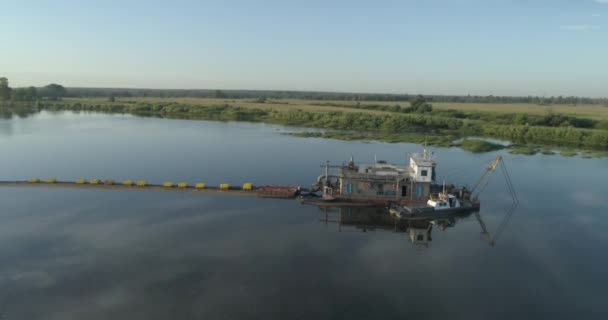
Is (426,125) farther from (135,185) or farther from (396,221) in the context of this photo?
(135,185)

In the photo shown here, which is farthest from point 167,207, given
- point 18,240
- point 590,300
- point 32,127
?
point 32,127

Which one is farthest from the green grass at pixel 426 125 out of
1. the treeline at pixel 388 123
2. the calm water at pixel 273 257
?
the calm water at pixel 273 257

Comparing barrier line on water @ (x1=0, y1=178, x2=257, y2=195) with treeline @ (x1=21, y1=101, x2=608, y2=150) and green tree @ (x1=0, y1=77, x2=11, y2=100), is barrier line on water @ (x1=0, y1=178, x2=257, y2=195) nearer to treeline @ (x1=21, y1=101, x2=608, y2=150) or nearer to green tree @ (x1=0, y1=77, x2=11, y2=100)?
treeline @ (x1=21, y1=101, x2=608, y2=150)

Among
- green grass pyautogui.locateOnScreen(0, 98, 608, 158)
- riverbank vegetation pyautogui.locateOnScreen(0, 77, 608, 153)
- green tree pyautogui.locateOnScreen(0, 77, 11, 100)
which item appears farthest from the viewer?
green tree pyautogui.locateOnScreen(0, 77, 11, 100)

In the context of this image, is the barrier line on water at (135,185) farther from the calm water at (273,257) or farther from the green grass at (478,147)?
the green grass at (478,147)

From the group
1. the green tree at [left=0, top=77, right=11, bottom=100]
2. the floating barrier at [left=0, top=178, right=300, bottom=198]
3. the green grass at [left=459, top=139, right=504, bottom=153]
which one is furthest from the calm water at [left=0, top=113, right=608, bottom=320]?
the green tree at [left=0, top=77, right=11, bottom=100]

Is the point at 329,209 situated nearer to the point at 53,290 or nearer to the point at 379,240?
the point at 379,240

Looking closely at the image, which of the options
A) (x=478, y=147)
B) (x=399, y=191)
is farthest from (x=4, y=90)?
(x=399, y=191)
